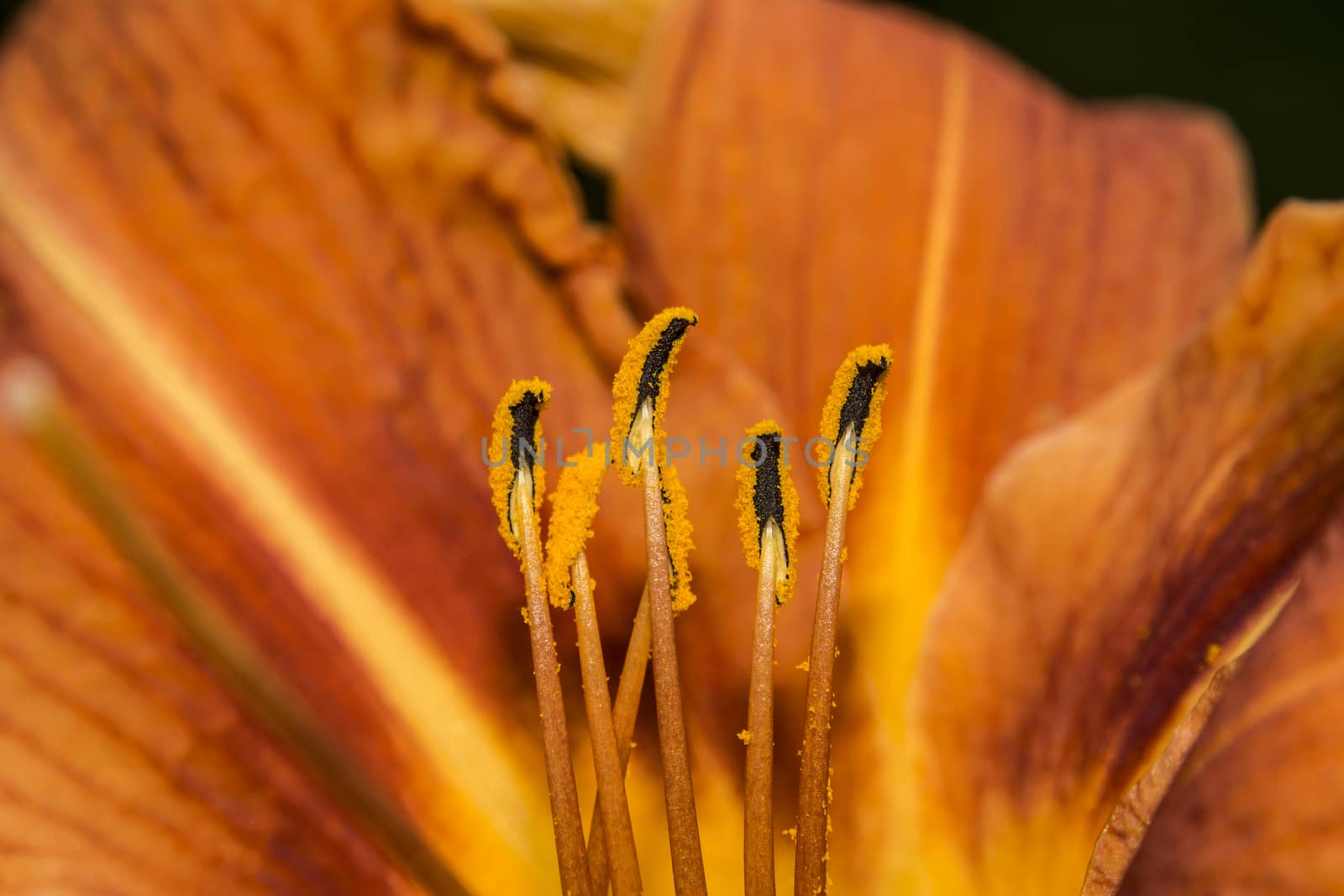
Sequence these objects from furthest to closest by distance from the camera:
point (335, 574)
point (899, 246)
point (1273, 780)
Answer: point (899, 246) → point (335, 574) → point (1273, 780)

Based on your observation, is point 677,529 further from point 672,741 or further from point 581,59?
point 581,59

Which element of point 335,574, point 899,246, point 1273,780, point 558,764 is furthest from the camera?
point 899,246

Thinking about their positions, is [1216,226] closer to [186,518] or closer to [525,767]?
[525,767]

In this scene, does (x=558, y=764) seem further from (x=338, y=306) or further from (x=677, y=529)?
(x=338, y=306)

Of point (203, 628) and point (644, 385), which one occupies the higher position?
point (644, 385)

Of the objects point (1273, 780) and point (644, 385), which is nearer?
point (1273, 780)

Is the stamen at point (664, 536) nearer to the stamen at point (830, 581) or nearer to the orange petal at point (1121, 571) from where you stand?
the stamen at point (830, 581)

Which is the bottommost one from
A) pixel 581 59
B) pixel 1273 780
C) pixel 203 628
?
pixel 1273 780

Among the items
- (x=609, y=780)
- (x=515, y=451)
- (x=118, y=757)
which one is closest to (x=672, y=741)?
(x=609, y=780)

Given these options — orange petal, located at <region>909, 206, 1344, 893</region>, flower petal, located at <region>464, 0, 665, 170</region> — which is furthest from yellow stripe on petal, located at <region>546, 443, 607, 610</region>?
flower petal, located at <region>464, 0, 665, 170</region>
